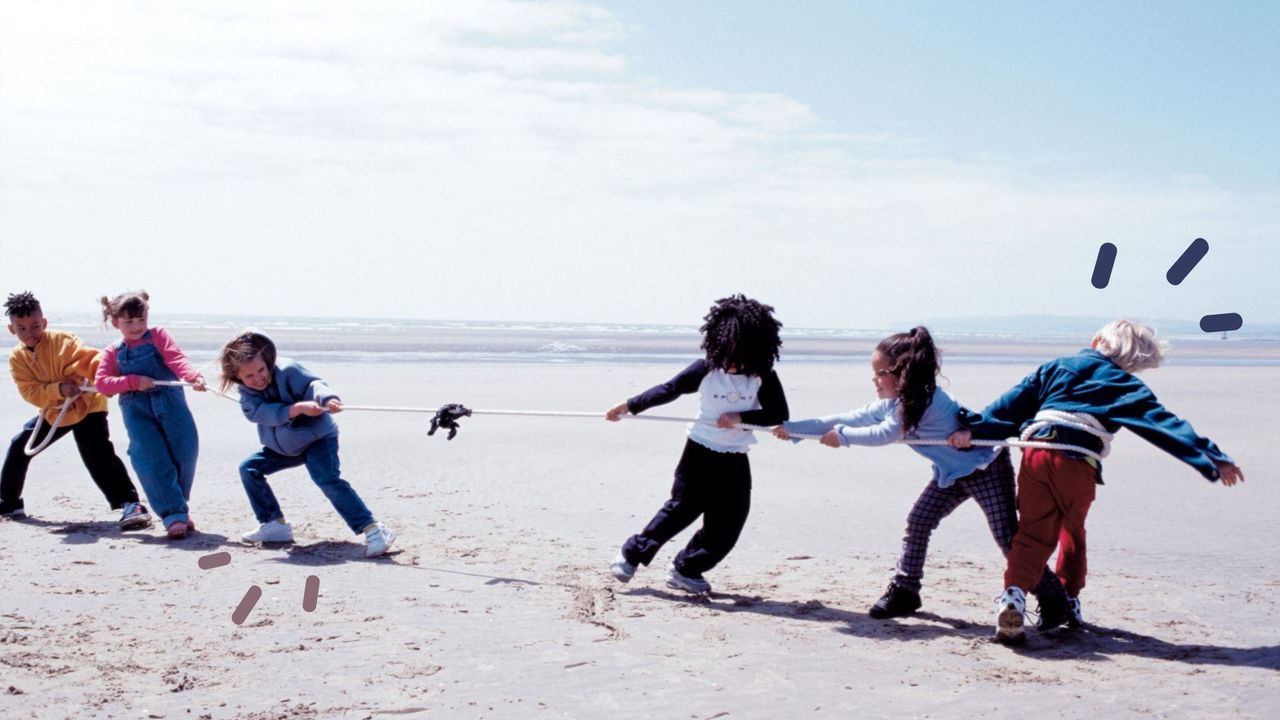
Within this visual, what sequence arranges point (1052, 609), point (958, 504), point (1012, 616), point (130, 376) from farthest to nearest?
point (130, 376) → point (958, 504) → point (1052, 609) → point (1012, 616)

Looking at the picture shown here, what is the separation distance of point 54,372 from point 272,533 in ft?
7.07

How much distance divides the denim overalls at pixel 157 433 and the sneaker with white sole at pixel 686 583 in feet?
11.2

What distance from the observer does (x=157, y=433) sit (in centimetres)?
685

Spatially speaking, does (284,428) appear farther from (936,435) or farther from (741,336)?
(936,435)

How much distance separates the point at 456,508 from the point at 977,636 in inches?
165

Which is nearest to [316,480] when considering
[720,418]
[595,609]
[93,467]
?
[93,467]

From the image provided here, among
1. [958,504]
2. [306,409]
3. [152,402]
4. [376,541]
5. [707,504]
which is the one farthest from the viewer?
Result: [152,402]

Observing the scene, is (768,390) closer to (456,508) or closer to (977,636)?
(977,636)

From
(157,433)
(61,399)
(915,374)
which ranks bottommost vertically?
(157,433)

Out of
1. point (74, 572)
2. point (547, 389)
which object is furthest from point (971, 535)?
point (547, 389)

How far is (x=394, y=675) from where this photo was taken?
13.5 ft

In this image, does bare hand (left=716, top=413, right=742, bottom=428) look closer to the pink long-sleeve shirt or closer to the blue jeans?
the blue jeans

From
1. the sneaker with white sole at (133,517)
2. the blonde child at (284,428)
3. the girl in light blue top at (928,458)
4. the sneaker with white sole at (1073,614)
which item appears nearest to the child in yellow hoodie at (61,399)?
the sneaker with white sole at (133,517)

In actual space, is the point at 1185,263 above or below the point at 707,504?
above
